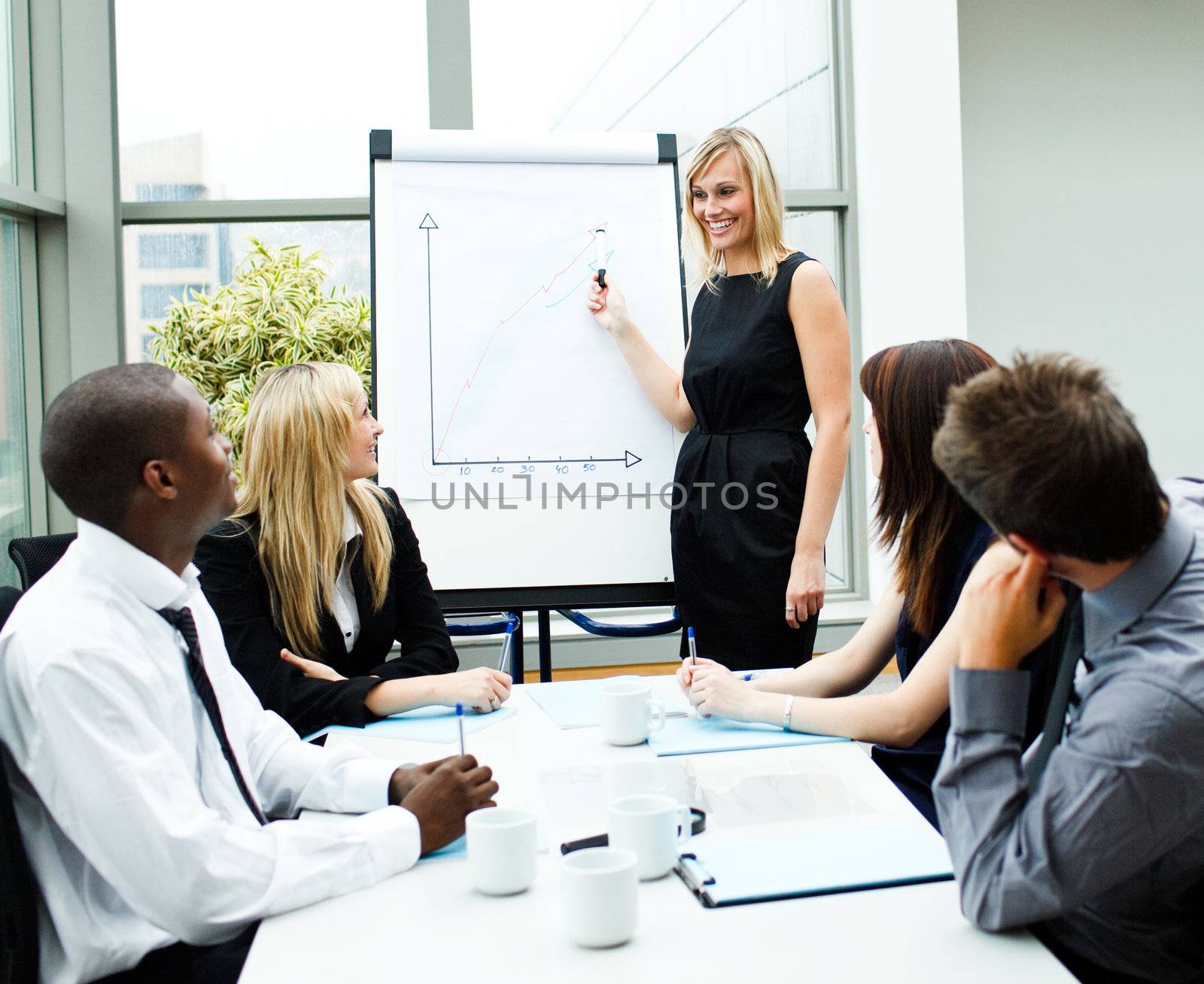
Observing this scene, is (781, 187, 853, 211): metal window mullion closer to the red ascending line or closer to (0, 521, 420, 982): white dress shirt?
the red ascending line

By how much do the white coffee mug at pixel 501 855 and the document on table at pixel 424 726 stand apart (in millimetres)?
540

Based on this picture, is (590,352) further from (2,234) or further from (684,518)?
(2,234)

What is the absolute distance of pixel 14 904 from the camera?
0.99 meters

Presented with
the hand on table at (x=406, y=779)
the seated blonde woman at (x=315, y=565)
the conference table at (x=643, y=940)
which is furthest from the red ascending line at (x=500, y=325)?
the conference table at (x=643, y=940)

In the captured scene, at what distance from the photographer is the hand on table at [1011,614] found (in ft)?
3.17

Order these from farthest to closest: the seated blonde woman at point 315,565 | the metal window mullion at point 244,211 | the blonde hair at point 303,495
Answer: the metal window mullion at point 244,211 < the blonde hair at point 303,495 < the seated blonde woman at point 315,565

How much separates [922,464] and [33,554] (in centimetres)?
156

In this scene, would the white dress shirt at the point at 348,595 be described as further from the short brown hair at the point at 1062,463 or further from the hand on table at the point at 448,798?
the short brown hair at the point at 1062,463

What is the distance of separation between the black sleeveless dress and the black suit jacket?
675 mm

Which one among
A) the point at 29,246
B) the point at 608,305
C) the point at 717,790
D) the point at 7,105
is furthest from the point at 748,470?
the point at 7,105

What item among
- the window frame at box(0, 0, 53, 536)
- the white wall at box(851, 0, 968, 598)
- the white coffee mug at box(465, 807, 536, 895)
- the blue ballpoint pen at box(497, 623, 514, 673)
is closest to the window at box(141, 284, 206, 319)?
the window frame at box(0, 0, 53, 536)

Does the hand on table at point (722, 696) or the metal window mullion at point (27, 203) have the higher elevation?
the metal window mullion at point (27, 203)

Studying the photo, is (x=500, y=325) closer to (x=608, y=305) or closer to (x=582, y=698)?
(x=608, y=305)

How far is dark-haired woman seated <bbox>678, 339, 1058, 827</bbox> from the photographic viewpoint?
1.49m
